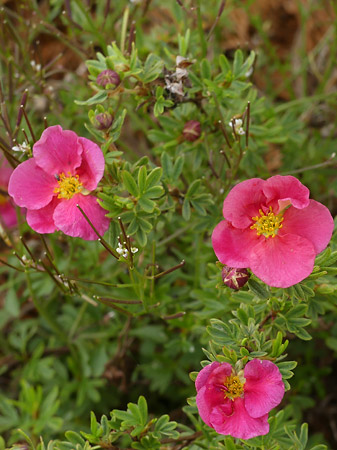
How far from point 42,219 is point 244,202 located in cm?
64

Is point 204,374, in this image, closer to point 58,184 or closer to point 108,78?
point 58,184

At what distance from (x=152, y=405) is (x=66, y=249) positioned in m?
0.90

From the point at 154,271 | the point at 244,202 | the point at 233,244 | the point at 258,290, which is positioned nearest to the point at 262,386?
the point at 258,290

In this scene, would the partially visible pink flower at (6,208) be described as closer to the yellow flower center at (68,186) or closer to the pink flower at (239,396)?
the yellow flower center at (68,186)

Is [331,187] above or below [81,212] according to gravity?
below

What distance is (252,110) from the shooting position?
2383mm

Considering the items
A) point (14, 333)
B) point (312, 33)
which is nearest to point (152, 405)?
point (14, 333)

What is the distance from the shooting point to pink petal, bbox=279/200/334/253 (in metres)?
1.71

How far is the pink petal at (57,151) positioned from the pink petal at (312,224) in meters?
0.67

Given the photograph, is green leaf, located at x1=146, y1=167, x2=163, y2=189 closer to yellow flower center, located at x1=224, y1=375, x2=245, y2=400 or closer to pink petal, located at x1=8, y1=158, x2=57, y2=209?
pink petal, located at x1=8, y1=158, x2=57, y2=209

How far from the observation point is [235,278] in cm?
167

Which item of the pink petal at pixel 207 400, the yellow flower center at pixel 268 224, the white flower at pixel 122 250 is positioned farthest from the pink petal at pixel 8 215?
the pink petal at pixel 207 400

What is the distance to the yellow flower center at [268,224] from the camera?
5.95 ft

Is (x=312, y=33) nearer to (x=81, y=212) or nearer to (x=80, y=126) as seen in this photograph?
(x=80, y=126)
